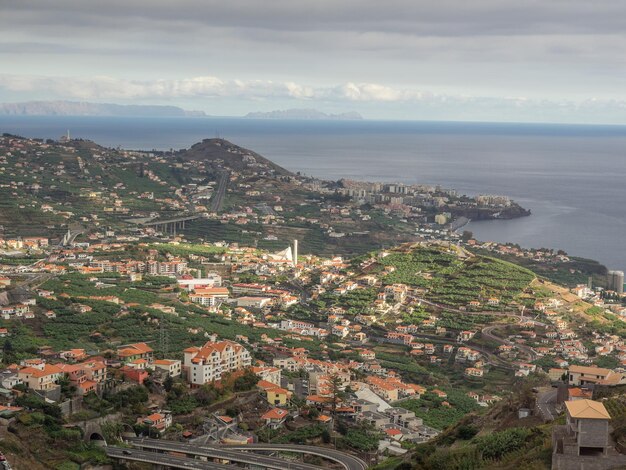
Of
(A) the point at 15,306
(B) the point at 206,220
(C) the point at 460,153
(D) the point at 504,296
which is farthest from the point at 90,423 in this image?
(C) the point at 460,153

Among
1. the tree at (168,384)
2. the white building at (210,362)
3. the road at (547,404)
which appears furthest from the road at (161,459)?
the road at (547,404)

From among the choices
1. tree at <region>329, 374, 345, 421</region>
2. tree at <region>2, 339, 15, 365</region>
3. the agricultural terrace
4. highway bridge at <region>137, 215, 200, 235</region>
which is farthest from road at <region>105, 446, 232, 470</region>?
highway bridge at <region>137, 215, 200, 235</region>

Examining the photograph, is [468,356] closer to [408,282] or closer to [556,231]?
[408,282]

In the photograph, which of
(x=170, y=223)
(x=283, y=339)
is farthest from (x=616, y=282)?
(x=170, y=223)

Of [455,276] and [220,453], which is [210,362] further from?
[455,276]

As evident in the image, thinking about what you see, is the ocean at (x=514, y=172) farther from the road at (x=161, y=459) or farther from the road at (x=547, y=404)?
the road at (x=161, y=459)

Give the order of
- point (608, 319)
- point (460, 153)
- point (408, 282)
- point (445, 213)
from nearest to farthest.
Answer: point (608, 319) → point (408, 282) → point (445, 213) → point (460, 153)
